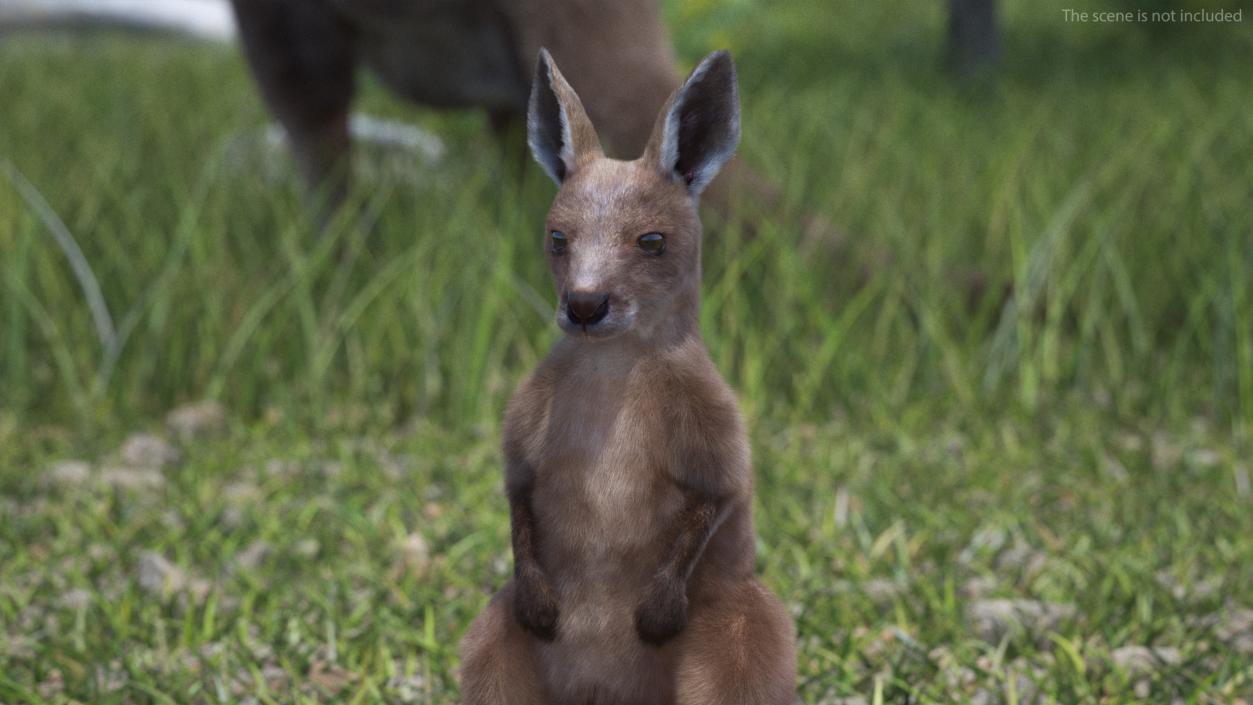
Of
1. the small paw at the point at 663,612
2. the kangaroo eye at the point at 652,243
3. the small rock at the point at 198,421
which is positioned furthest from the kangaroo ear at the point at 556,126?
the small rock at the point at 198,421

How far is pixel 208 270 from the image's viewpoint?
4180mm

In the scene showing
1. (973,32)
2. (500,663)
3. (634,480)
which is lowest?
(500,663)

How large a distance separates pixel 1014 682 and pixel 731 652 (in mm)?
817

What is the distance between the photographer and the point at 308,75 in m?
4.55

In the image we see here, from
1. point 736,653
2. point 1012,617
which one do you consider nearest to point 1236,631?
point 1012,617

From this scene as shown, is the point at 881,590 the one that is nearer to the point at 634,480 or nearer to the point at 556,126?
the point at 634,480

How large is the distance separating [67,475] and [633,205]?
2267 mm

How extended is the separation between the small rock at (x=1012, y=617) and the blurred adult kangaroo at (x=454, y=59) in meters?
1.58

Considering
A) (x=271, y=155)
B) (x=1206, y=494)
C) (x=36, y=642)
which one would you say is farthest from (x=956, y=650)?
(x=271, y=155)

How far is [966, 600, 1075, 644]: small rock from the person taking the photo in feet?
7.45

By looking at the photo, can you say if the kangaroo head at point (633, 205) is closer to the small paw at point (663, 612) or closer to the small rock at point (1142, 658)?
the small paw at point (663, 612)

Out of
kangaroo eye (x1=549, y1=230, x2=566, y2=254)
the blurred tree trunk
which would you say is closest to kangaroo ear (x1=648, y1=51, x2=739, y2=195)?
kangaroo eye (x1=549, y1=230, x2=566, y2=254)

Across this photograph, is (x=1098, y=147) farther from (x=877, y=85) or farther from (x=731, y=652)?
(x=731, y=652)

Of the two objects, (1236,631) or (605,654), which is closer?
(605,654)
